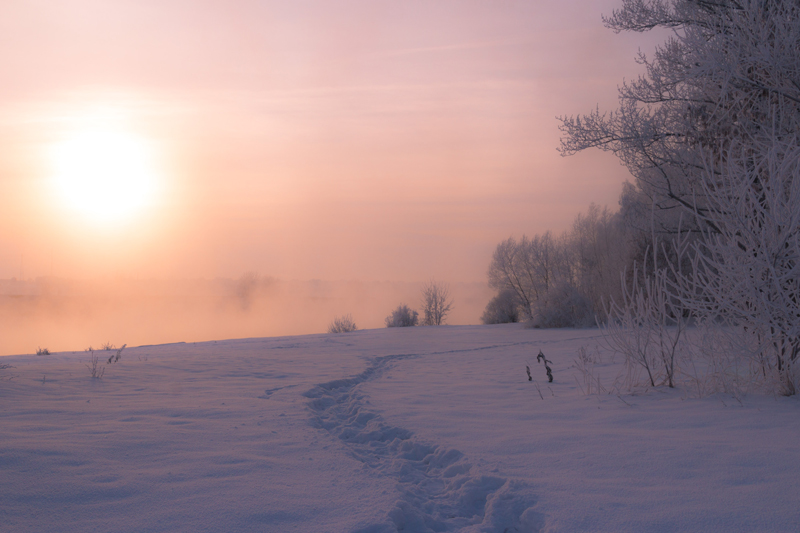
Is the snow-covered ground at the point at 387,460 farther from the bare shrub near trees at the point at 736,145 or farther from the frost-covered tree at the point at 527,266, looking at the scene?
the frost-covered tree at the point at 527,266

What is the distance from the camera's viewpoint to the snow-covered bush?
24703 mm

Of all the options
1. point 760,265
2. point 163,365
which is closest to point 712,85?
point 760,265

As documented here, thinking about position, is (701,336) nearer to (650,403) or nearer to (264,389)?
(650,403)

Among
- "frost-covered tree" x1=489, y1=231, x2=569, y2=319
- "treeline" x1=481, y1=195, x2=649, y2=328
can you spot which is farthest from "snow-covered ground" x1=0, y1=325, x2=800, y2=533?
"frost-covered tree" x1=489, y1=231, x2=569, y2=319

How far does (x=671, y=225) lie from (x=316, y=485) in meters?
14.8

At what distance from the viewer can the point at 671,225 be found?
14.1 m

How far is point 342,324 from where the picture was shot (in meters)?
22.8

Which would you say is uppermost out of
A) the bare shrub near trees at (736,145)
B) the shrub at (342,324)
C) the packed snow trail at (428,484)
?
the bare shrub near trees at (736,145)

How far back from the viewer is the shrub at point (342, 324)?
74.6ft

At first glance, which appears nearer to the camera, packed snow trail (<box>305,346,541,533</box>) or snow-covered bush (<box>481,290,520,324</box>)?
packed snow trail (<box>305,346,541,533</box>)

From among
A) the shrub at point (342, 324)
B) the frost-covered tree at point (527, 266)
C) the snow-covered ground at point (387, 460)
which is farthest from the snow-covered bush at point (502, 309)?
the snow-covered ground at point (387, 460)

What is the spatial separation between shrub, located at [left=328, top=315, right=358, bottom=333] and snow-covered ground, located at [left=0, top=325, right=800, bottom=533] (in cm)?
1717

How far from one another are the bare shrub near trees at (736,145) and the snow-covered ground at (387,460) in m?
0.81

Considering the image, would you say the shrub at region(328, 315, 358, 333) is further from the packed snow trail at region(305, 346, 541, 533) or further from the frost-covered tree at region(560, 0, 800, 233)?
the packed snow trail at region(305, 346, 541, 533)
